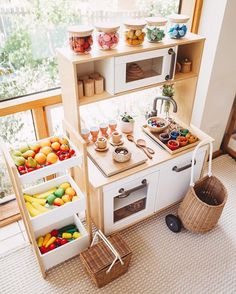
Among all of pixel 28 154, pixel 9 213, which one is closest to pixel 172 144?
pixel 28 154

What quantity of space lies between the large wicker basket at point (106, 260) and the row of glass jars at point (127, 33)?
3.63 ft

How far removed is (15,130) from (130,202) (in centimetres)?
94

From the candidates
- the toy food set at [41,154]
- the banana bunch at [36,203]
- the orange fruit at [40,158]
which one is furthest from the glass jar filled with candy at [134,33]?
the banana bunch at [36,203]

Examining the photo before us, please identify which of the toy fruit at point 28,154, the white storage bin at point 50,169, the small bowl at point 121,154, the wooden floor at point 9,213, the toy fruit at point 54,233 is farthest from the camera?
the wooden floor at point 9,213

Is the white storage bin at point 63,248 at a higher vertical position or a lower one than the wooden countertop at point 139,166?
lower

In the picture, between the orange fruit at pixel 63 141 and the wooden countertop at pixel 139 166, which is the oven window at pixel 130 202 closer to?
the wooden countertop at pixel 139 166

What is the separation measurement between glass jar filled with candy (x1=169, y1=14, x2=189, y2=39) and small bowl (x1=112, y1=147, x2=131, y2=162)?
2.53 feet

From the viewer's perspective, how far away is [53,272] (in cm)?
188

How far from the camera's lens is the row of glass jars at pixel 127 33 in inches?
59.1

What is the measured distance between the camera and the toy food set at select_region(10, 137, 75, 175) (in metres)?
1.51

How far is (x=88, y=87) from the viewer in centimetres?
167

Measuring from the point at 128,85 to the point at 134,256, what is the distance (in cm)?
115

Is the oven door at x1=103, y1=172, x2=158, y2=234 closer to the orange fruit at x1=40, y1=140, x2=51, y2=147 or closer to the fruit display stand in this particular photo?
the fruit display stand

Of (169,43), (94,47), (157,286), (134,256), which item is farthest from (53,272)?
(169,43)
